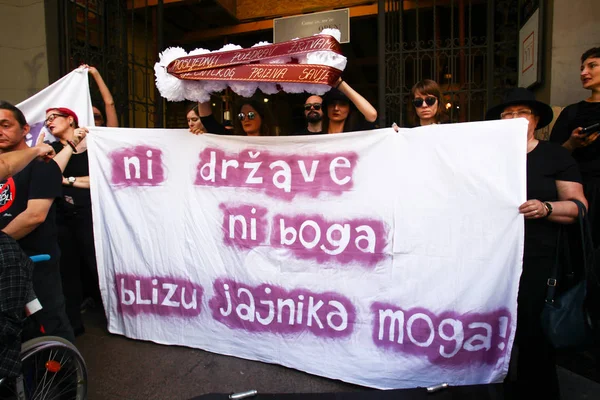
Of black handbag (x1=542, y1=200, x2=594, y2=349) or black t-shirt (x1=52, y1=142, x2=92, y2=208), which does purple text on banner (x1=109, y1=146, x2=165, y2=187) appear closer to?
black t-shirt (x1=52, y1=142, x2=92, y2=208)

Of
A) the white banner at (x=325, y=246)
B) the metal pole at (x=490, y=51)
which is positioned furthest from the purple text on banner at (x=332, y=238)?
the metal pole at (x=490, y=51)

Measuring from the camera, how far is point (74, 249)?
138 inches

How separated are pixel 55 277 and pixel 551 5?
4.93 m

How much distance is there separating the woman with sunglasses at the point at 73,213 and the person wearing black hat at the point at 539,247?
3.34 m

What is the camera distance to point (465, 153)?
2.39m

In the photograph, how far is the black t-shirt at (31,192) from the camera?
7.42 feet

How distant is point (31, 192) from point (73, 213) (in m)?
1.35

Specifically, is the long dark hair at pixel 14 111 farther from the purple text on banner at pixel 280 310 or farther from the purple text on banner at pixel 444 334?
the purple text on banner at pixel 444 334

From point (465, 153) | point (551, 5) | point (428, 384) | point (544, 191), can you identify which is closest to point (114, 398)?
point (428, 384)

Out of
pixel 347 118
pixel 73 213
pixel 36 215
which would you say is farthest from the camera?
pixel 73 213

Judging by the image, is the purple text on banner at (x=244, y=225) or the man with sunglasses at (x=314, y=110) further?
the man with sunglasses at (x=314, y=110)

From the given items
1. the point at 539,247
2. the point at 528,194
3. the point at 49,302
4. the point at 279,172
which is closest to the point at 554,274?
the point at 539,247

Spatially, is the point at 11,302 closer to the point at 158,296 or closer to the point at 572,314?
the point at 158,296

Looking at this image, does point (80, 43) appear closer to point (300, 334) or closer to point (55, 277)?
point (55, 277)
